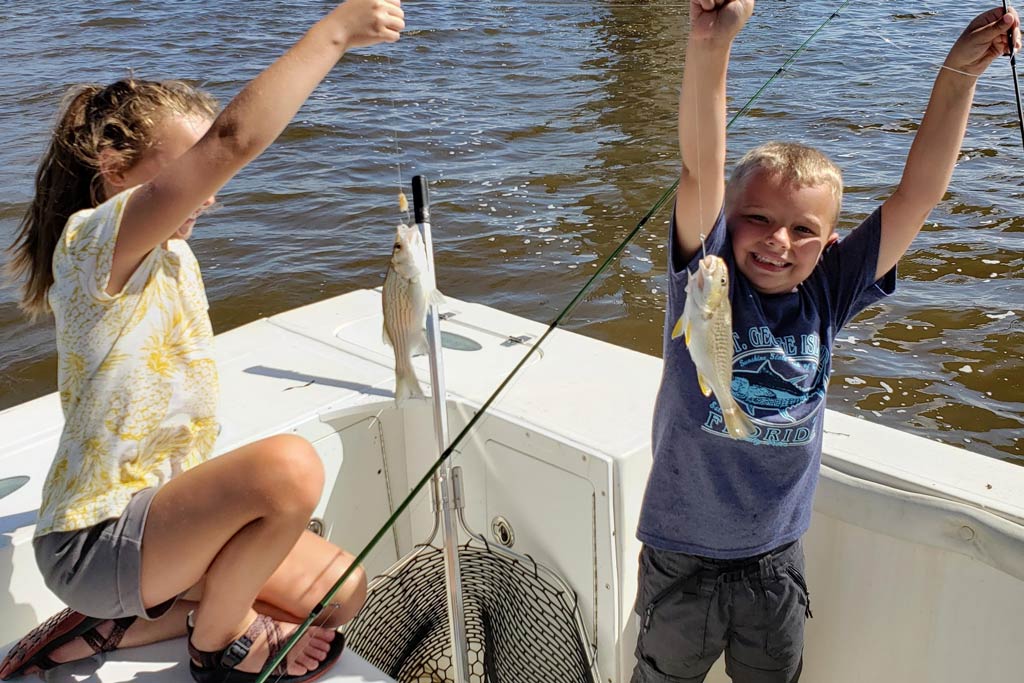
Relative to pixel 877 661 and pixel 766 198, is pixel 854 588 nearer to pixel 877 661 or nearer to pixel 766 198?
pixel 877 661

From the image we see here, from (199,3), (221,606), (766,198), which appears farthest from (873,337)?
(199,3)

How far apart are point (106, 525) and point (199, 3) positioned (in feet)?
48.0

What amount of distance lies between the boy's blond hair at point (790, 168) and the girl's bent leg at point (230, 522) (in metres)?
1.21

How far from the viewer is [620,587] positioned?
2.70m

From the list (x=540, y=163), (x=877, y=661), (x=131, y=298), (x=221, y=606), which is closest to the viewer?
(x=131, y=298)

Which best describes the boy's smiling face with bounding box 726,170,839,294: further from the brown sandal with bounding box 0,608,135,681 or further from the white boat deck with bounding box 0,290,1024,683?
the brown sandal with bounding box 0,608,135,681

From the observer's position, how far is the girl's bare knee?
207cm

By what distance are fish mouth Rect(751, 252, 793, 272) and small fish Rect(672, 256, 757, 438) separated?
1.62ft

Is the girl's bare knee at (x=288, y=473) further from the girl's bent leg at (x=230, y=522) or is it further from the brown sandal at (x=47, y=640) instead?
the brown sandal at (x=47, y=640)

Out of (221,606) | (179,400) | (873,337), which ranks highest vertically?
(179,400)

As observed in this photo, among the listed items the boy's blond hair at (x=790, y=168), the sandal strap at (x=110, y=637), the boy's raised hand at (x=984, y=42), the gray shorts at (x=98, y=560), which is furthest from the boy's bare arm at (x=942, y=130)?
the sandal strap at (x=110, y=637)

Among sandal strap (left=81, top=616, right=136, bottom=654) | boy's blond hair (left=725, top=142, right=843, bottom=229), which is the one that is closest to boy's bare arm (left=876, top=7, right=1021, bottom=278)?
boy's blond hair (left=725, top=142, right=843, bottom=229)

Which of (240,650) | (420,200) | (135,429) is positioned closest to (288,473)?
(135,429)

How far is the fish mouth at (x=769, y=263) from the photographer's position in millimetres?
2139
